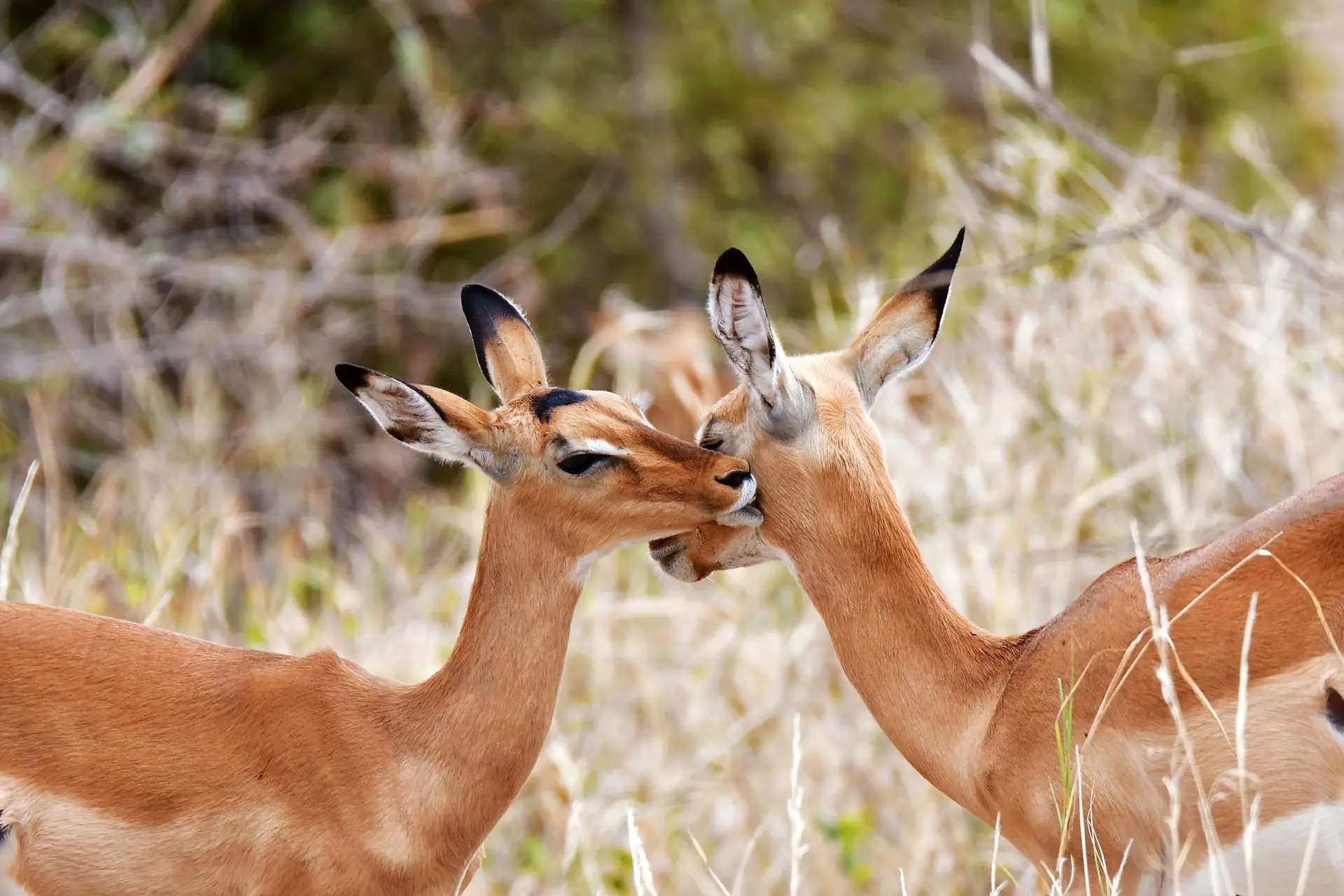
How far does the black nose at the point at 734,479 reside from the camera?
365cm

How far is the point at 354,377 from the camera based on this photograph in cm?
352

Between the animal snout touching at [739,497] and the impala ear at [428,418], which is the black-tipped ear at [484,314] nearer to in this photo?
the impala ear at [428,418]

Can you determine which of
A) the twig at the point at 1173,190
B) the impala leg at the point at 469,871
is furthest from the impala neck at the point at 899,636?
the twig at the point at 1173,190

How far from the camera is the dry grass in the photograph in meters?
5.75

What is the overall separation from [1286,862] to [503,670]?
1.62m

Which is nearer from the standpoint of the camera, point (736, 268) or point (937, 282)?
point (736, 268)

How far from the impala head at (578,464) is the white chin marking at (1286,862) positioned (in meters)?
1.22

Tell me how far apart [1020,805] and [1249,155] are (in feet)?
13.1

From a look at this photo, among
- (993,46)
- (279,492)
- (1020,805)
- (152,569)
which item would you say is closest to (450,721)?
(1020,805)

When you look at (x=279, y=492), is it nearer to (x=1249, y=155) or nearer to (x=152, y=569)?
(x=152, y=569)

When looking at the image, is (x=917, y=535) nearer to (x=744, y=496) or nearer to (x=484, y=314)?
(x=484, y=314)

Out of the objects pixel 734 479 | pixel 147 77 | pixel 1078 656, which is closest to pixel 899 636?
pixel 1078 656

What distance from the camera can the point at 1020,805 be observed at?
344cm

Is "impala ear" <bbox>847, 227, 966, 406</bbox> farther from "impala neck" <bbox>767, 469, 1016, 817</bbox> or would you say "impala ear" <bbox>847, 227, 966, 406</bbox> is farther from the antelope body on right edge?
"impala neck" <bbox>767, 469, 1016, 817</bbox>
